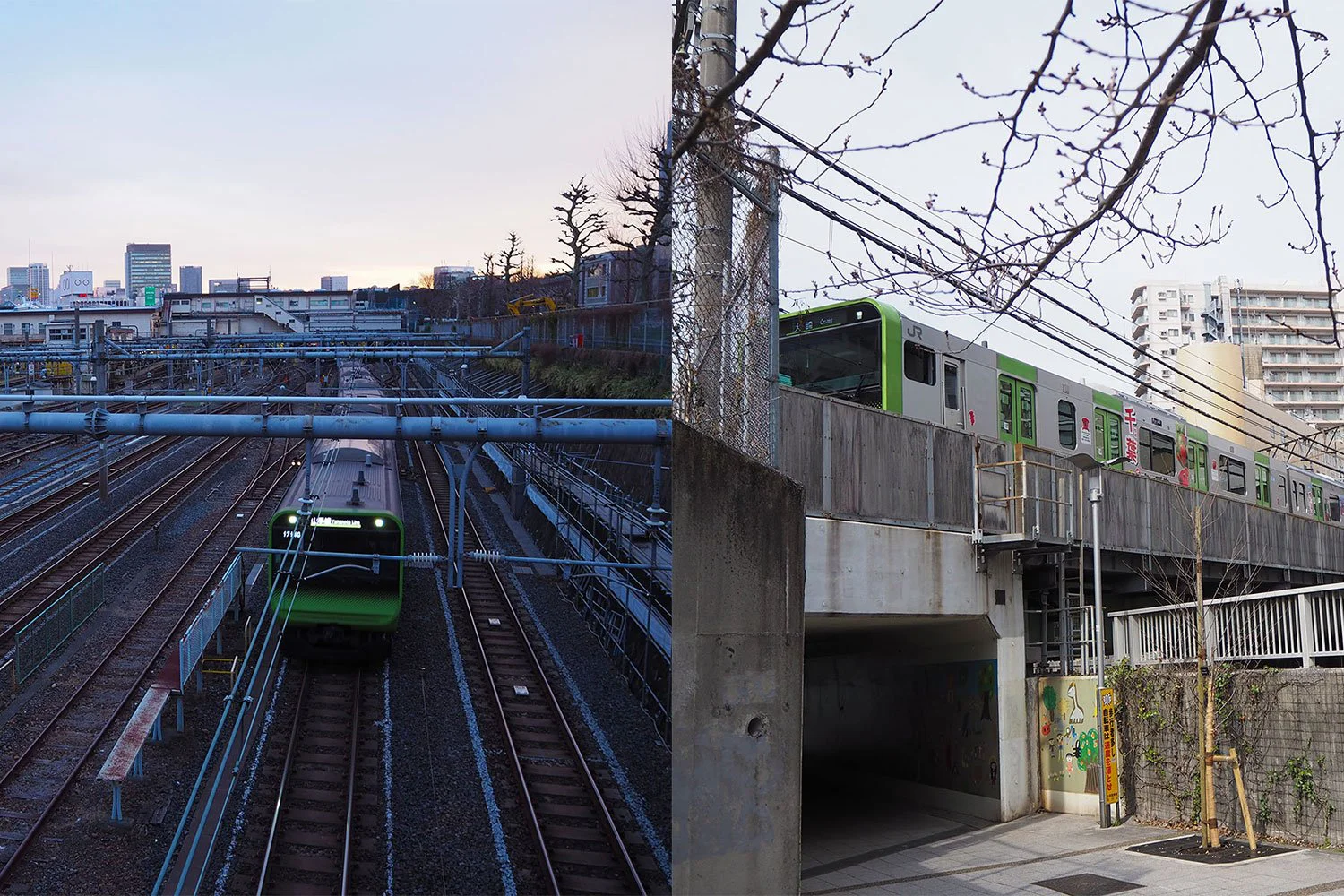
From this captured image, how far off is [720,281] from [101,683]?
15.4 ft

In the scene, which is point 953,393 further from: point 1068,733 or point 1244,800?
point 1244,800

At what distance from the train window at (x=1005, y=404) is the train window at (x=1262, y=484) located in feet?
37.4

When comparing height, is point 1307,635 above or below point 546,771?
above

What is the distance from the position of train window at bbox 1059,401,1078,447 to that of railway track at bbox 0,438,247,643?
1128cm

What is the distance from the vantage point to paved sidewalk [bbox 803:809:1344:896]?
32.2 feet

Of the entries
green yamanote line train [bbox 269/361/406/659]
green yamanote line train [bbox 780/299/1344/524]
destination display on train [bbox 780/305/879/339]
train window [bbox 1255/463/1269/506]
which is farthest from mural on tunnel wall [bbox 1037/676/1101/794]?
train window [bbox 1255/463/1269/506]

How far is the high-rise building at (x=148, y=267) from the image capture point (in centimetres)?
762

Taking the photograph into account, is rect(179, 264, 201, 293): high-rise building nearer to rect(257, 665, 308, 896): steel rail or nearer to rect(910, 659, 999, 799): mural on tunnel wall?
rect(257, 665, 308, 896): steel rail

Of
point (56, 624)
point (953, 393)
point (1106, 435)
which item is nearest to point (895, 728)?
point (953, 393)

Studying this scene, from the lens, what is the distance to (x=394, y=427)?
6.85 metres

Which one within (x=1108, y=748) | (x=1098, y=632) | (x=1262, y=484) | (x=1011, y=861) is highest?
(x=1262, y=484)

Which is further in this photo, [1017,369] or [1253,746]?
[1017,369]

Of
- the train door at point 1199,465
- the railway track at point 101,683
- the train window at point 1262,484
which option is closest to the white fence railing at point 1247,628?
the train door at point 1199,465

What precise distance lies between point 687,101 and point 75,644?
5302 mm
